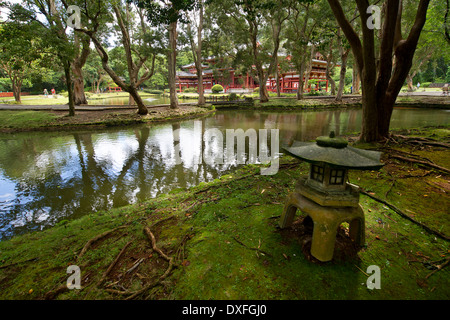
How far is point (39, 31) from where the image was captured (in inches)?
451

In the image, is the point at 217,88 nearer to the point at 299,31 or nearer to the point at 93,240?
the point at 299,31

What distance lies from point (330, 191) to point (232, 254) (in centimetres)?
149

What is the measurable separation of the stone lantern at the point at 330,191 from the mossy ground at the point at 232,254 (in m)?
0.35

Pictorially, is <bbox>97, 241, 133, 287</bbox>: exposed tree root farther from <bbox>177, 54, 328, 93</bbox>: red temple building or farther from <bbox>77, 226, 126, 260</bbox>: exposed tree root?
<bbox>177, 54, 328, 93</bbox>: red temple building

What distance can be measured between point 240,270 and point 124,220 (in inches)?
94.5

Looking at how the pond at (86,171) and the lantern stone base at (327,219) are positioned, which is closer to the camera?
the lantern stone base at (327,219)

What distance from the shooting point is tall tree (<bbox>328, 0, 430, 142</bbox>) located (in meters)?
6.21

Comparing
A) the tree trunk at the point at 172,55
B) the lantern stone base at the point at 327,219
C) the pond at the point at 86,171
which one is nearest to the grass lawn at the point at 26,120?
the pond at the point at 86,171

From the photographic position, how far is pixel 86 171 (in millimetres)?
7148

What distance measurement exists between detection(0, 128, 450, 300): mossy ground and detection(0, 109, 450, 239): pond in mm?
1109

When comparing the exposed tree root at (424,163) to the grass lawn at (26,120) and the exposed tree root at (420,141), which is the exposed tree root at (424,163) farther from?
the grass lawn at (26,120)

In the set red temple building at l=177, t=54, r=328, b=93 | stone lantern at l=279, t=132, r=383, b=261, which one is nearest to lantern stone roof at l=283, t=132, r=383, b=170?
stone lantern at l=279, t=132, r=383, b=261

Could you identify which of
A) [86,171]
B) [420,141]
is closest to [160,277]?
[86,171]

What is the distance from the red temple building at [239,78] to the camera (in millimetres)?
35197
